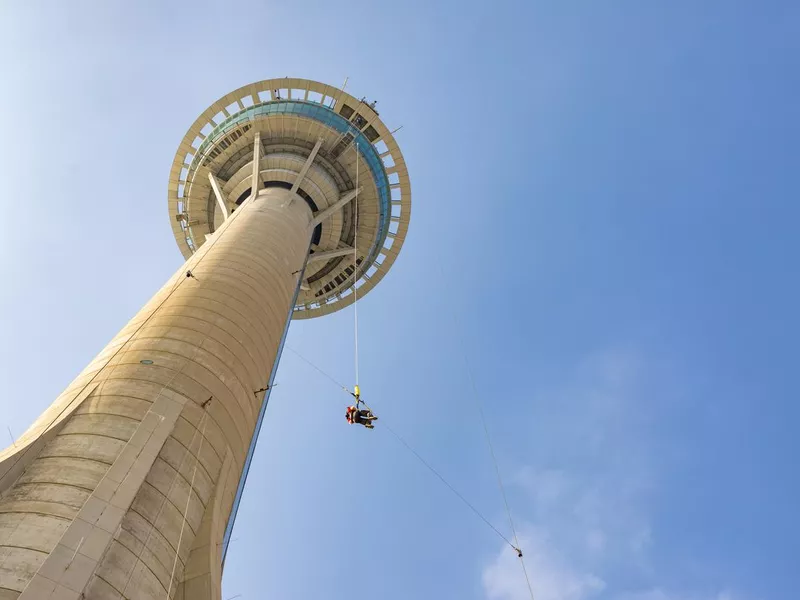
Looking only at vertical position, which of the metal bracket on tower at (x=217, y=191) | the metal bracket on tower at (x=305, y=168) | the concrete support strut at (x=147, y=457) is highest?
the metal bracket on tower at (x=305, y=168)

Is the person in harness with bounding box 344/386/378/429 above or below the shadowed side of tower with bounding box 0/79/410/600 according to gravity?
above

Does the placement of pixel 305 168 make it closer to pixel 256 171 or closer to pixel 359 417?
pixel 256 171

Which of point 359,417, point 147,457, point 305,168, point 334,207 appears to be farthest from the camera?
point 334,207

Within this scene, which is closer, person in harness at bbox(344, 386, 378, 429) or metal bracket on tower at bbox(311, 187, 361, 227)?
person in harness at bbox(344, 386, 378, 429)

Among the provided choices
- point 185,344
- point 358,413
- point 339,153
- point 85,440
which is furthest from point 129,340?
point 339,153

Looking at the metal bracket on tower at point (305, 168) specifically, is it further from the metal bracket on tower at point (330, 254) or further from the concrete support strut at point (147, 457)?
the concrete support strut at point (147, 457)

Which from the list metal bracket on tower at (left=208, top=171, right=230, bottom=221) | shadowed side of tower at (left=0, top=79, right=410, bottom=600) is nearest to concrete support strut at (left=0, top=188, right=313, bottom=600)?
shadowed side of tower at (left=0, top=79, right=410, bottom=600)

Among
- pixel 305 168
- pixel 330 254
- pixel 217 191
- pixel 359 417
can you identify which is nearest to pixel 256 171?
pixel 305 168

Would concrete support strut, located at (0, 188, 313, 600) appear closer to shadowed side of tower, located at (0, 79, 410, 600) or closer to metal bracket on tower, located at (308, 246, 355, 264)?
shadowed side of tower, located at (0, 79, 410, 600)

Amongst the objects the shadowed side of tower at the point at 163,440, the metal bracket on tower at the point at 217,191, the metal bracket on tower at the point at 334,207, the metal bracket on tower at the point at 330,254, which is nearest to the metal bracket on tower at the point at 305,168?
the shadowed side of tower at the point at 163,440

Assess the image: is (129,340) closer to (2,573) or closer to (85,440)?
(85,440)
